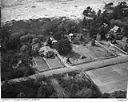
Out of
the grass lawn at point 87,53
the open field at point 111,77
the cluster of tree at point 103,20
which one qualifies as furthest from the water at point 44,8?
the open field at point 111,77

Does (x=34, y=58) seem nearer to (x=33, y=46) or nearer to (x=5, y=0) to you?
(x=33, y=46)

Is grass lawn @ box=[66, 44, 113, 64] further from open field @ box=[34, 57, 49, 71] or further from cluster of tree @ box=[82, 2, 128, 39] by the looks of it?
cluster of tree @ box=[82, 2, 128, 39]

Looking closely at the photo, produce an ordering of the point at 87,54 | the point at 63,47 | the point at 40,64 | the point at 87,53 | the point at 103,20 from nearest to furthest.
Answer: the point at 40,64, the point at 63,47, the point at 87,54, the point at 87,53, the point at 103,20

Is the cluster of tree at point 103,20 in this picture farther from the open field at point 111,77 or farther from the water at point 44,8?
the open field at point 111,77

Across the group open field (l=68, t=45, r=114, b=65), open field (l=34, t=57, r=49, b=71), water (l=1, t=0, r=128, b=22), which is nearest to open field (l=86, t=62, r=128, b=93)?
open field (l=68, t=45, r=114, b=65)

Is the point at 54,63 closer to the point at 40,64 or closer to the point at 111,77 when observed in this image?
the point at 40,64

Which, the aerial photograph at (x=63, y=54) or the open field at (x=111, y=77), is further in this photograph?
the open field at (x=111, y=77)

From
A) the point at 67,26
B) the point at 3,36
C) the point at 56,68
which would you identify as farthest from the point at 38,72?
the point at 67,26

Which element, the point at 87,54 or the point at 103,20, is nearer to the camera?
the point at 87,54

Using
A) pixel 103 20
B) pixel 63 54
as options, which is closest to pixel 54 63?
pixel 63 54
